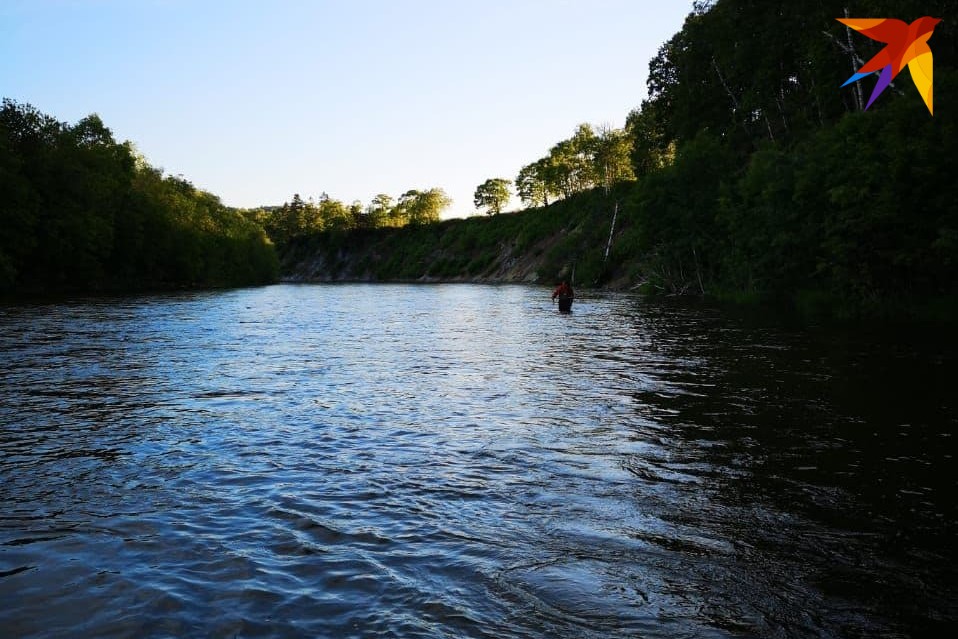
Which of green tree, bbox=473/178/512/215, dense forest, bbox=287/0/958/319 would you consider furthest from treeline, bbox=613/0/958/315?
green tree, bbox=473/178/512/215

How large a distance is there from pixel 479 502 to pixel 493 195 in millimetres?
163588

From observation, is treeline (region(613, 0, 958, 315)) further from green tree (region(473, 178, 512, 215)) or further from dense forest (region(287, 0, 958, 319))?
green tree (region(473, 178, 512, 215))

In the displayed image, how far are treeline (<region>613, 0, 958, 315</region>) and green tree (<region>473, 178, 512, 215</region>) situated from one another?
90.2 meters

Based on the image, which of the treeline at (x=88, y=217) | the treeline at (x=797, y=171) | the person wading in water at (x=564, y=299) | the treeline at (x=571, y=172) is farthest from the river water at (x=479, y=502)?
the treeline at (x=571, y=172)

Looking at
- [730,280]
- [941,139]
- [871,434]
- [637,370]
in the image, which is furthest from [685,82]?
[871,434]

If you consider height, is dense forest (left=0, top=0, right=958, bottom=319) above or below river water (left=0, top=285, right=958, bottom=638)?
above

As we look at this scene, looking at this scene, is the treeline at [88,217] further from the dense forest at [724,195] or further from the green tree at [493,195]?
the green tree at [493,195]

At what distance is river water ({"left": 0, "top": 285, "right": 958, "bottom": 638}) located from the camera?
5242mm

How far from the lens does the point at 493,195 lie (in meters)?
168

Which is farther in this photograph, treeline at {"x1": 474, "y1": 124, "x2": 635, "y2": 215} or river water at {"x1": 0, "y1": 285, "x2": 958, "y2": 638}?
treeline at {"x1": 474, "y1": 124, "x2": 635, "y2": 215}

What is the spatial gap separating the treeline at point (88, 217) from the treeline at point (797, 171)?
50.3 m

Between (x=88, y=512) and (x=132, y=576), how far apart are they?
209 centimetres

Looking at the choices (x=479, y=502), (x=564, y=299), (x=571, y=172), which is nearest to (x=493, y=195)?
(x=571, y=172)

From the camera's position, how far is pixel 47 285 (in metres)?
63.9
